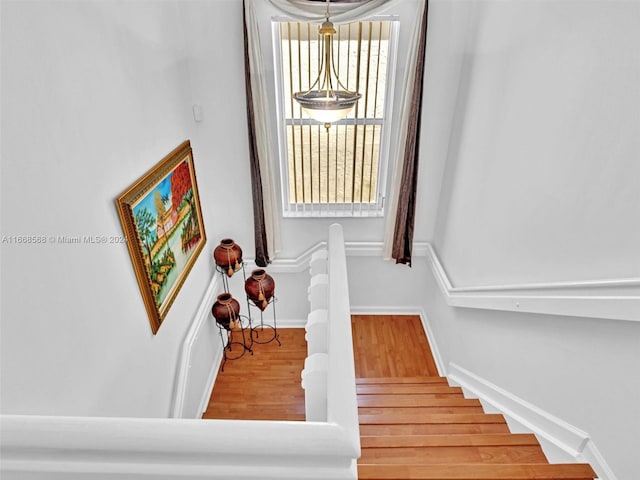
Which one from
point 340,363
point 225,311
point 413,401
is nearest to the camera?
point 340,363

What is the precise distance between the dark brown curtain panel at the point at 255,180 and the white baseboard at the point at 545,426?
7.07 ft

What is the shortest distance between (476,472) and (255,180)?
2711 millimetres

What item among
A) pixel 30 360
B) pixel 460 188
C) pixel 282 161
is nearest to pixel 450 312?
pixel 460 188

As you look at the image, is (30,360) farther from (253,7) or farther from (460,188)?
(460,188)

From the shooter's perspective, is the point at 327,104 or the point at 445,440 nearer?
the point at 445,440

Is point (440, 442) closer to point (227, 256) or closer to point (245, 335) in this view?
point (227, 256)

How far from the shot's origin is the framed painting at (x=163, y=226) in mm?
2148

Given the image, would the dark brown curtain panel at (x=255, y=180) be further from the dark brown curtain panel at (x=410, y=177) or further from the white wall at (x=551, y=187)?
the white wall at (x=551, y=187)

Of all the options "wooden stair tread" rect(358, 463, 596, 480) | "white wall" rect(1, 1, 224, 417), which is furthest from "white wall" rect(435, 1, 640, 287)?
"white wall" rect(1, 1, 224, 417)

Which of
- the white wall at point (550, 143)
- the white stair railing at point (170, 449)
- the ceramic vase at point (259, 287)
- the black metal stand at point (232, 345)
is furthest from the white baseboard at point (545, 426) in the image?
the black metal stand at point (232, 345)

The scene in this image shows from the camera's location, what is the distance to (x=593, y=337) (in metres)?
1.61

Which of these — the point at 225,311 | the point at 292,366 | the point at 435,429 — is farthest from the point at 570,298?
the point at 292,366

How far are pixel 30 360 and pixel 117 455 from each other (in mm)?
703

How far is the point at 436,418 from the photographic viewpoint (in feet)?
7.61
